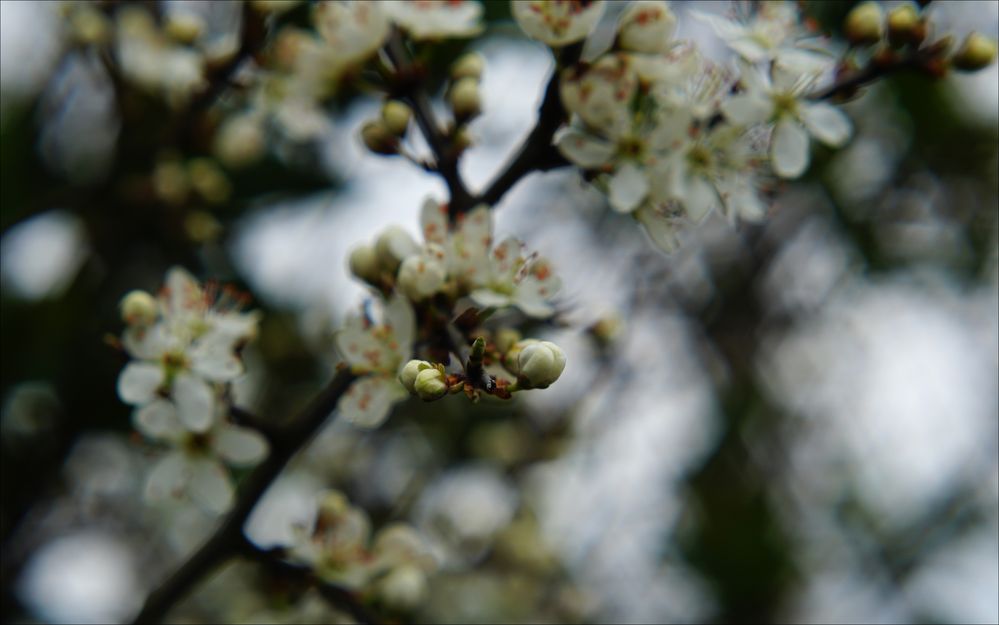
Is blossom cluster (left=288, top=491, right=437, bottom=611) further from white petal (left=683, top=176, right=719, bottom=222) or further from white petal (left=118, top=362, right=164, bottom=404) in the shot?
white petal (left=683, top=176, right=719, bottom=222)

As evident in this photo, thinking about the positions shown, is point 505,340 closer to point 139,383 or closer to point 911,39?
point 139,383

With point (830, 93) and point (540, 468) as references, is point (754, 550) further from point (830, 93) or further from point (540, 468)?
point (830, 93)

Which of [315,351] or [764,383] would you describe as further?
[764,383]

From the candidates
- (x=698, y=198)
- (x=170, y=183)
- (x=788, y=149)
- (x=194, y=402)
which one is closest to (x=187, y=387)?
(x=194, y=402)

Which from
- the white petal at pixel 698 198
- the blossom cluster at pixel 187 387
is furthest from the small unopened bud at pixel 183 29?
the white petal at pixel 698 198

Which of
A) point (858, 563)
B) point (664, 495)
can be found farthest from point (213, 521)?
point (858, 563)

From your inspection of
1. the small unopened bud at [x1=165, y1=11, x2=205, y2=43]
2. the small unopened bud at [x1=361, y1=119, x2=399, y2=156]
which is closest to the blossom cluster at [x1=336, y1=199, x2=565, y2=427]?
the small unopened bud at [x1=361, y1=119, x2=399, y2=156]

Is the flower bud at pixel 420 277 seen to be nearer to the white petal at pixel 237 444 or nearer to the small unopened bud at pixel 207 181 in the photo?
the white petal at pixel 237 444
